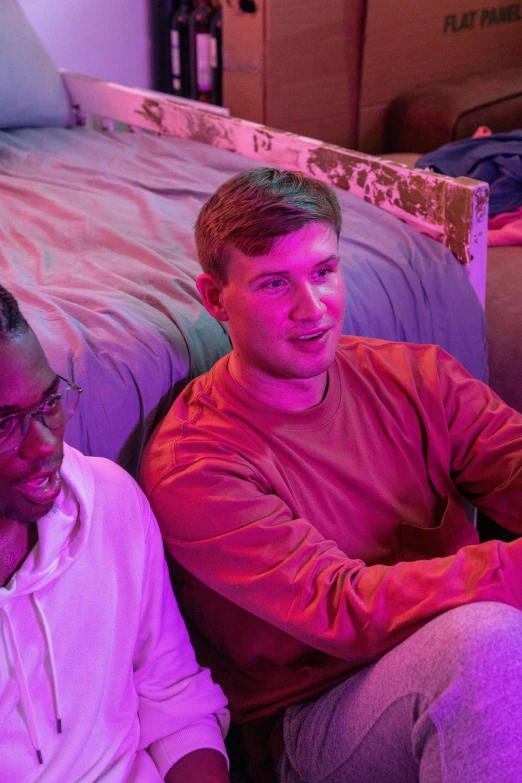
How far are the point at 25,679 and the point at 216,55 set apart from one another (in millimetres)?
2384

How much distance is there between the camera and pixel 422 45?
2.78 m

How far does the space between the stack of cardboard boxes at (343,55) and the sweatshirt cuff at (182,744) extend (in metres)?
2.11

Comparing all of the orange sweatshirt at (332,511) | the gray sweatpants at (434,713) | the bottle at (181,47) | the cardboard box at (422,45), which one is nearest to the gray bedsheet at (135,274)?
the orange sweatshirt at (332,511)

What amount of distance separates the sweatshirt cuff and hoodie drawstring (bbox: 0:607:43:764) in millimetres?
138

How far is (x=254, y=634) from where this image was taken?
0.97 meters

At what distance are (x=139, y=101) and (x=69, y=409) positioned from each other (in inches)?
63.6

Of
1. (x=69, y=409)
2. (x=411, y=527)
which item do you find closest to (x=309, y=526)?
(x=411, y=527)

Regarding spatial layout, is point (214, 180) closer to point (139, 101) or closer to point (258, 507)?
point (139, 101)

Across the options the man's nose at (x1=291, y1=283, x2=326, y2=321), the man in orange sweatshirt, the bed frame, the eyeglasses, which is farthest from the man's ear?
the bed frame

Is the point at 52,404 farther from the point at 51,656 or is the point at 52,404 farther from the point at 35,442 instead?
the point at 51,656

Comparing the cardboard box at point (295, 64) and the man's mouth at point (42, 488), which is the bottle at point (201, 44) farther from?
the man's mouth at point (42, 488)

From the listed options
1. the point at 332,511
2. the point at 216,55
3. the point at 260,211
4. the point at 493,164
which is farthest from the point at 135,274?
the point at 216,55

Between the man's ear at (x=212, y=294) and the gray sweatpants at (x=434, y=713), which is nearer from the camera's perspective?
the gray sweatpants at (x=434, y=713)

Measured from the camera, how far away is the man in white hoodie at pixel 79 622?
74 centimetres
